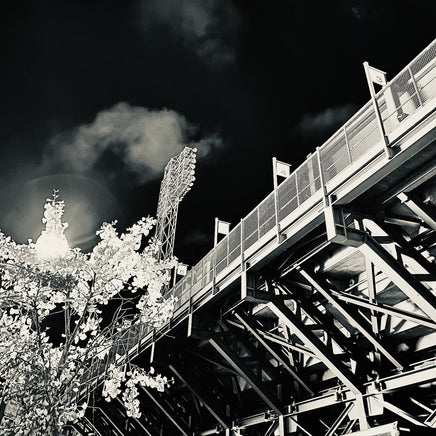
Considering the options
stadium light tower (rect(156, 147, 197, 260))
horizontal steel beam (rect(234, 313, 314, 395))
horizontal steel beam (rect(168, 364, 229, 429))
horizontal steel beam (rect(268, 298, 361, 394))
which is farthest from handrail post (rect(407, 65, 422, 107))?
stadium light tower (rect(156, 147, 197, 260))

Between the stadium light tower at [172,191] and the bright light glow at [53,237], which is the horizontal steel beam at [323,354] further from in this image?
the stadium light tower at [172,191]

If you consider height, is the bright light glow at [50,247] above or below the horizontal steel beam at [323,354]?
above

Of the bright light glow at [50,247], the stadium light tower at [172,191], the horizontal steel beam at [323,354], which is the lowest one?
the horizontal steel beam at [323,354]

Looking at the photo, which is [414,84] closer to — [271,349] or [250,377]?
[271,349]

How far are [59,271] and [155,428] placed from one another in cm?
1666

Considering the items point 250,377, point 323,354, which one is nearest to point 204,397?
point 250,377

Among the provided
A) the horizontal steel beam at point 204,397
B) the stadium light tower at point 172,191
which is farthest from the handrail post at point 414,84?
the stadium light tower at point 172,191

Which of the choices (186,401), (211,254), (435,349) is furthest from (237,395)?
(435,349)

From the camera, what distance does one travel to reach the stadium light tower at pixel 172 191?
3391 centimetres

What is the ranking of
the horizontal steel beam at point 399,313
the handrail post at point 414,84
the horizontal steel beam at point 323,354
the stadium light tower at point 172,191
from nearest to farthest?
the handrail post at point 414,84, the horizontal steel beam at point 399,313, the horizontal steel beam at point 323,354, the stadium light tower at point 172,191

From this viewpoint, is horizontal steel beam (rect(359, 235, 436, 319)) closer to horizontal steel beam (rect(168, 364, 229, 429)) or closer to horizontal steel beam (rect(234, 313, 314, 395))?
horizontal steel beam (rect(234, 313, 314, 395))

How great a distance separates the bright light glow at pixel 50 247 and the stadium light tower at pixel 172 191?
20755 mm

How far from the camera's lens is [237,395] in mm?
17359

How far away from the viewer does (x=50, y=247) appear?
1137cm
